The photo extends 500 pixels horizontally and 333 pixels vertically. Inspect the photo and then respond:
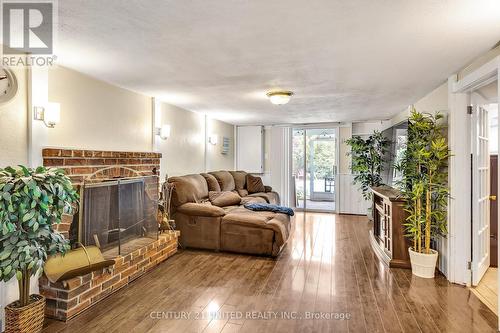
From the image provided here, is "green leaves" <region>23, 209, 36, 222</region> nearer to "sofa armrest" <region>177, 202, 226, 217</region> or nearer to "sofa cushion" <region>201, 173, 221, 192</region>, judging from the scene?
"sofa armrest" <region>177, 202, 226, 217</region>

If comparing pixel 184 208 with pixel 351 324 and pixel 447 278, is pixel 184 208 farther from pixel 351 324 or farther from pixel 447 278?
pixel 447 278

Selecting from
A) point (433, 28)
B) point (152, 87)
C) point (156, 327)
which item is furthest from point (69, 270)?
point (433, 28)

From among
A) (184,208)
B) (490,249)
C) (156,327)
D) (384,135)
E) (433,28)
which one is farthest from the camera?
(384,135)

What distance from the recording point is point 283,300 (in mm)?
2639

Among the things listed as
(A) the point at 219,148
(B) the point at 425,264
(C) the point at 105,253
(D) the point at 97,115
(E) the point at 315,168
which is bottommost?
(B) the point at 425,264

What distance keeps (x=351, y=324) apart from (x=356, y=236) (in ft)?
9.33

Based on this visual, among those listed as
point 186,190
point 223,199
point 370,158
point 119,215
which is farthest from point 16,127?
point 370,158

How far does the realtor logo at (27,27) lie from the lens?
1.73 metres

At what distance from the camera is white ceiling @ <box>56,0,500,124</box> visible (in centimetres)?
169

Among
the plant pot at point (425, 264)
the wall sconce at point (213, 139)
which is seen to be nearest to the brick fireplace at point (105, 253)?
the wall sconce at point (213, 139)

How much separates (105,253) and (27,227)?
3.71 feet

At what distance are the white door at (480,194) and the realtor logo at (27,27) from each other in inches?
152

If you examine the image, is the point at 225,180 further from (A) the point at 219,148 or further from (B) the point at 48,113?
(B) the point at 48,113

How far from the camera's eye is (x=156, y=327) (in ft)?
7.25
